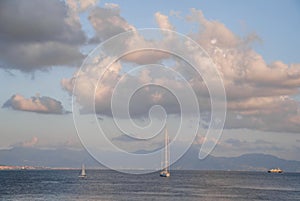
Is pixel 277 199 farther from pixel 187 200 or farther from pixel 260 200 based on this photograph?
pixel 187 200

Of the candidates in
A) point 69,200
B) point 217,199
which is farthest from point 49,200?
point 217,199

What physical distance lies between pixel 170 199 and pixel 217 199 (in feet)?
45.2

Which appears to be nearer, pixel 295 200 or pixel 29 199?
pixel 29 199

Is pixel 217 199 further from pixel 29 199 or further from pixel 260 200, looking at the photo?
pixel 29 199

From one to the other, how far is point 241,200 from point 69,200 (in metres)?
43.5

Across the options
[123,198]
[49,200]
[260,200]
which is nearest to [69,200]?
[49,200]

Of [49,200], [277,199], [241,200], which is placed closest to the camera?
[49,200]

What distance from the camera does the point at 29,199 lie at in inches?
4496

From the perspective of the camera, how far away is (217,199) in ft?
399

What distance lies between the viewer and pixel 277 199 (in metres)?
128

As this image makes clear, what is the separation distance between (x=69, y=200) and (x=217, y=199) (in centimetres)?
3825

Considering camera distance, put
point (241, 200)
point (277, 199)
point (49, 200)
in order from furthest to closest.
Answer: point (277, 199) < point (241, 200) < point (49, 200)

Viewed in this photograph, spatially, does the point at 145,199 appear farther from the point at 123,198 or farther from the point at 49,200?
the point at 49,200

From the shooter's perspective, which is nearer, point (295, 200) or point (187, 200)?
point (187, 200)
